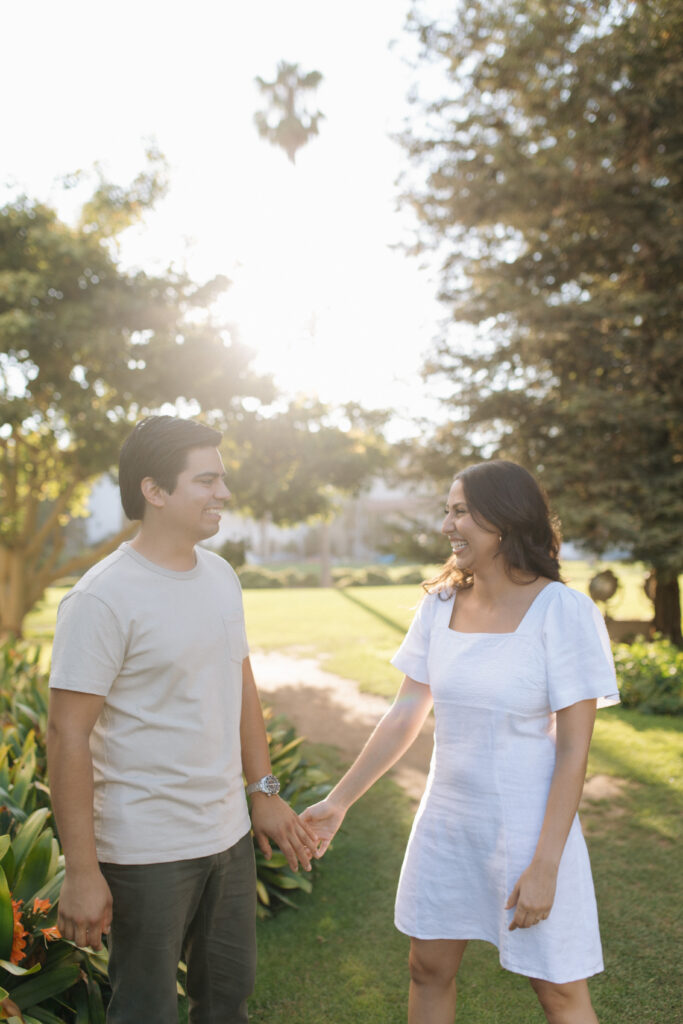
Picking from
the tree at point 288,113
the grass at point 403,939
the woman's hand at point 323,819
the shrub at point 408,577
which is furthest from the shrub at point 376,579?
the woman's hand at point 323,819

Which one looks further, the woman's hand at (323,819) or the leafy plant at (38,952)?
the woman's hand at (323,819)

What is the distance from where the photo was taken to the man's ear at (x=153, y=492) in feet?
6.73

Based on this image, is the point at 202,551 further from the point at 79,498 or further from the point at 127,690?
the point at 79,498

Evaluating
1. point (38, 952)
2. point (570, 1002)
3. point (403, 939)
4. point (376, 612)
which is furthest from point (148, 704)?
point (376, 612)

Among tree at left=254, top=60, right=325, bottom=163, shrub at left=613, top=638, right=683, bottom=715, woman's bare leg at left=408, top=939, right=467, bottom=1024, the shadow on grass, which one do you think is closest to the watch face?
woman's bare leg at left=408, top=939, right=467, bottom=1024

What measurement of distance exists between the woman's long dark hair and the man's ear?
86cm

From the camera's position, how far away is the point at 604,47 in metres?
9.53

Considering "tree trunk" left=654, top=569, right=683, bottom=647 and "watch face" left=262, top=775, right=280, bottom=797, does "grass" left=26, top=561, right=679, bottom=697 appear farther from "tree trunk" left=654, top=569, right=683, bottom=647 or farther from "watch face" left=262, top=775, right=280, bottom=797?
"watch face" left=262, top=775, right=280, bottom=797

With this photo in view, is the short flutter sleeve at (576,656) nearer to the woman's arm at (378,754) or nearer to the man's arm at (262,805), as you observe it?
the woman's arm at (378,754)

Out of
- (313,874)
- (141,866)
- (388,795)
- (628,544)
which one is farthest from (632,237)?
(141,866)

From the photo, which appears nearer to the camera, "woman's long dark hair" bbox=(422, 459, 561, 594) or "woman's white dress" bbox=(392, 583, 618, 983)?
"woman's white dress" bbox=(392, 583, 618, 983)

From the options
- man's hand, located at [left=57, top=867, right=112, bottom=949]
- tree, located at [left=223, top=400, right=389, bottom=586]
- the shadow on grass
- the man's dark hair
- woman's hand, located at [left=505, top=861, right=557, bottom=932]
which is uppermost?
tree, located at [left=223, top=400, right=389, bottom=586]

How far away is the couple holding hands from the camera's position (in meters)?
1.88

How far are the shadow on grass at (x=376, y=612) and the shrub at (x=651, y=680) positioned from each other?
255 inches
